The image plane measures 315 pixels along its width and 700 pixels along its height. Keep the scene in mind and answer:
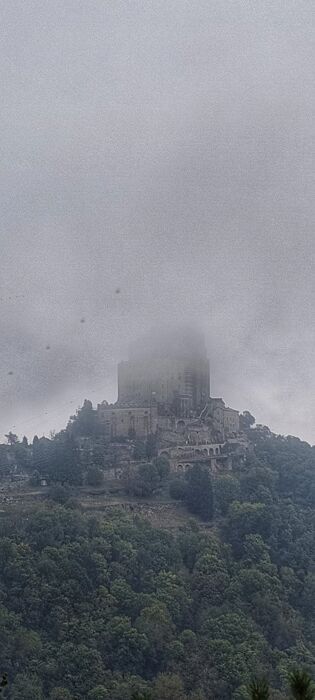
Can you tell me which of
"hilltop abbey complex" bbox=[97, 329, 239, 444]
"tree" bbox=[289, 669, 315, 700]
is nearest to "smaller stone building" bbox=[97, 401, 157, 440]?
"hilltop abbey complex" bbox=[97, 329, 239, 444]

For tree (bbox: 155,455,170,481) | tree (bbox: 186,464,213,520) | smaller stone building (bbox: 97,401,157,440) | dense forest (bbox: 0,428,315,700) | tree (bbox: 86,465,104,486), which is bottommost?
dense forest (bbox: 0,428,315,700)

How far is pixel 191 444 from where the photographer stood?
43.5m

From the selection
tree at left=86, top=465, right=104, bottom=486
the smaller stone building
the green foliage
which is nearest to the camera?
tree at left=86, top=465, right=104, bottom=486

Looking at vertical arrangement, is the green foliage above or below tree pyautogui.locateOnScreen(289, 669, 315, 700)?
above

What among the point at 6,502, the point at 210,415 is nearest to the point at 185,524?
the point at 6,502

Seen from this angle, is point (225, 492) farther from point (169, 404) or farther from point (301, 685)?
point (301, 685)

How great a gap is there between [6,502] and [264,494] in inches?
431

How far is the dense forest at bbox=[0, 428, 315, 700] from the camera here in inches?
989

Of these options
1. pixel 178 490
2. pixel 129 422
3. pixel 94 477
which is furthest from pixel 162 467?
pixel 129 422

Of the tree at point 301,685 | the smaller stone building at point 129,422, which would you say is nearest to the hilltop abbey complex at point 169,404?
the smaller stone building at point 129,422

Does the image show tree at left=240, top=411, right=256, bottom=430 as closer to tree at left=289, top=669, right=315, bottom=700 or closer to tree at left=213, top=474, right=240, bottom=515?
tree at left=213, top=474, right=240, bottom=515

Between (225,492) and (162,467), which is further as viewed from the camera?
(162,467)

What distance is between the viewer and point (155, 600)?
93.7ft

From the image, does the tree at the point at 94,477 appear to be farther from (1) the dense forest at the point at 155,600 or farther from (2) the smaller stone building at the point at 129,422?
(2) the smaller stone building at the point at 129,422
